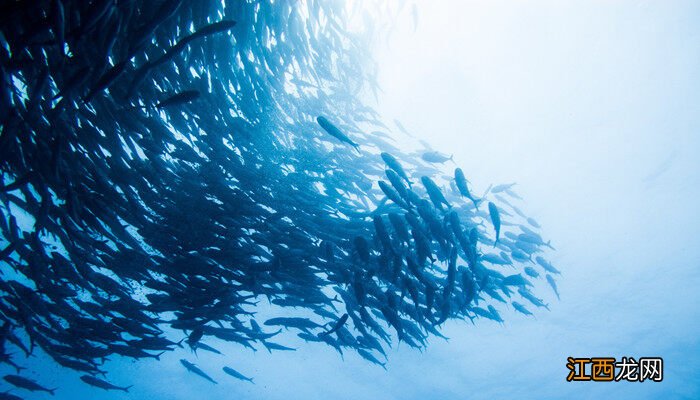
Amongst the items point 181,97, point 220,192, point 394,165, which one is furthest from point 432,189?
point 220,192

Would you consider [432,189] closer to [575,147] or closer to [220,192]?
[220,192]

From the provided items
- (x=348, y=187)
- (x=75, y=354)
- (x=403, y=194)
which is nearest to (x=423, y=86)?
(x=348, y=187)

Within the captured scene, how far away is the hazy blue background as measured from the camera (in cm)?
1096

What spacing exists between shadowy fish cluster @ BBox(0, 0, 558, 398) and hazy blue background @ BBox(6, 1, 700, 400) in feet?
10.1

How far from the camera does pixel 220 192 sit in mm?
6961

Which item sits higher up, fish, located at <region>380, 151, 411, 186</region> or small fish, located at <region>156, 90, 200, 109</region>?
fish, located at <region>380, 151, 411, 186</region>

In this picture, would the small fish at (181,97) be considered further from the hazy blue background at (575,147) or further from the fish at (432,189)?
the hazy blue background at (575,147)

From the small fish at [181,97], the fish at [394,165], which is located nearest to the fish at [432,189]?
the fish at [394,165]

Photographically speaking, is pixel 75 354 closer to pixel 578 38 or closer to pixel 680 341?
pixel 578 38

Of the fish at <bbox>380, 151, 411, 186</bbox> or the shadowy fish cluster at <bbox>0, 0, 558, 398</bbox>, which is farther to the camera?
the shadowy fish cluster at <bbox>0, 0, 558, 398</bbox>

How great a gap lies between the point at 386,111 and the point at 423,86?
166 cm

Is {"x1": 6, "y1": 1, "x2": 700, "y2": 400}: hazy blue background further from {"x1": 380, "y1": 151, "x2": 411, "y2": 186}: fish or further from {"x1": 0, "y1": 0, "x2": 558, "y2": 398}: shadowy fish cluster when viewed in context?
{"x1": 380, "y1": 151, "x2": 411, "y2": 186}: fish

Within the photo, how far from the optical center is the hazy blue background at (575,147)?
36.0 feet

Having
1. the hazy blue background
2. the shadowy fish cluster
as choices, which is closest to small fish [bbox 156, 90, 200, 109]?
the shadowy fish cluster
